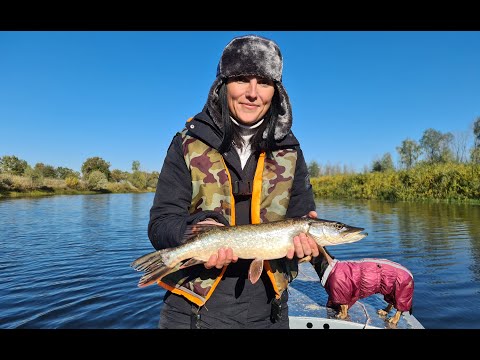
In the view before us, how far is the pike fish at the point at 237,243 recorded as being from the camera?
3.13 m

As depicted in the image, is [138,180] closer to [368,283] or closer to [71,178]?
[71,178]

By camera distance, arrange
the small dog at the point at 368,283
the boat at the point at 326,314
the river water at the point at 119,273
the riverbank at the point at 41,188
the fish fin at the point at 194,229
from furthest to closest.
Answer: the riverbank at the point at 41,188 < the river water at the point at 119,273 < the small dog at the point at 368,283 < the boat at the point at 326,314 < the fish fin at the point at 194,229

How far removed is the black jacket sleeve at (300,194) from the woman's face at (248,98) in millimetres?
619

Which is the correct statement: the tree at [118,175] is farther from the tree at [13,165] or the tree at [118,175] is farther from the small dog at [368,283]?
the small dog at [368,283]

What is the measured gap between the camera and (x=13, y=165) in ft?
254

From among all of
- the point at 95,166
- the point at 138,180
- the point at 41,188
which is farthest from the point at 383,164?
the point at 95,166

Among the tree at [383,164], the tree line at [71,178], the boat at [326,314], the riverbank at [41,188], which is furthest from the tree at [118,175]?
the boat at [326,314]

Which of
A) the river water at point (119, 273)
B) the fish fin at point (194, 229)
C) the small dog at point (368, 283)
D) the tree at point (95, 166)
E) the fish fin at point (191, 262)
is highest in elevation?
the tree at point (95, 166)

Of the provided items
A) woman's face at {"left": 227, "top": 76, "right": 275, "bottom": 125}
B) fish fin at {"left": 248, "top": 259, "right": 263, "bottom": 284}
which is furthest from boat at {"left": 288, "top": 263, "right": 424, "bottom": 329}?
woman's face at {"left": 227, "top": 76, "right": 275, "bottom": 125}

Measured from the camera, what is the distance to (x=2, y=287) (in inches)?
385

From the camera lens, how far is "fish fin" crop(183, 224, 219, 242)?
3056 millimetres

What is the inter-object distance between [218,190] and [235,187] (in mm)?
168
